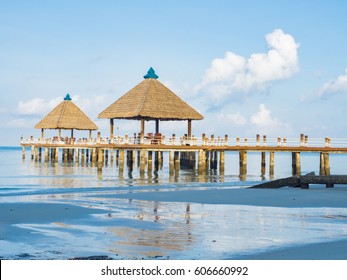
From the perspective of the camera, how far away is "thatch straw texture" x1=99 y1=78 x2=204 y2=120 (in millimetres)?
43062

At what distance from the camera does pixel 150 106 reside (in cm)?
4322

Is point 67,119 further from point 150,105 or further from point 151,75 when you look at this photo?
point 150,105

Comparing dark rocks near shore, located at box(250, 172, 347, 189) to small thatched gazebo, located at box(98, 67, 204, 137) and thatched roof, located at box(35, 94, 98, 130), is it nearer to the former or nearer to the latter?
small thatched gazebo, located at box(98, 67, 204, 137)

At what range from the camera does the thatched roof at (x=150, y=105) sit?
141ft

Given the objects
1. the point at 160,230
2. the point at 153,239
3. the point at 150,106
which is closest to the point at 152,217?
the point at 160,230

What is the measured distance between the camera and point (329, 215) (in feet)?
49.9

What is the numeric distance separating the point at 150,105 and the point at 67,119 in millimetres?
24108

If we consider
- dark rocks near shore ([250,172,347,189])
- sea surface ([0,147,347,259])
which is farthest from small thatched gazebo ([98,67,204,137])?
sea surface ([0,147,347,259])

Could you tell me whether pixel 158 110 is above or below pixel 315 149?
above

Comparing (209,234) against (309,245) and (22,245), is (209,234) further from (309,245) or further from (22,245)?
(22,245)

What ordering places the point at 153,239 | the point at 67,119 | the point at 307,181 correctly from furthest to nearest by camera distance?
the point at 67,119 < the point at 307,181 < the point at 153,239
